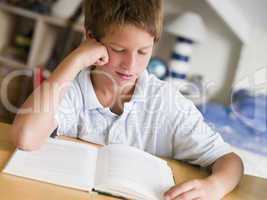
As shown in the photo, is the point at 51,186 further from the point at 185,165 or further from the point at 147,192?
the point at 185,165

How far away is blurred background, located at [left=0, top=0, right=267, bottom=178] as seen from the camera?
134 centimetres

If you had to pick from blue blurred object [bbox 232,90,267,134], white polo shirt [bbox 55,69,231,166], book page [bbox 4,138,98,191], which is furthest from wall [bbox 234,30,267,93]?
book page [bbox 4,138,98,191]

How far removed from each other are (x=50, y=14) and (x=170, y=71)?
0.52m

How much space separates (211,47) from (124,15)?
1021 mm

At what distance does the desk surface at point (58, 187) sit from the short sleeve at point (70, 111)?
3.2 inches

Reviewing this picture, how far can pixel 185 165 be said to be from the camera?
0.63 m

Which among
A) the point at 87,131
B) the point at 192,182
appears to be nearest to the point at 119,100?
the point at 87,131

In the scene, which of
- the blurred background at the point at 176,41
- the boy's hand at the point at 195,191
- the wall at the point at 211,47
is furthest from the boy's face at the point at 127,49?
the wall at the point at 211,47

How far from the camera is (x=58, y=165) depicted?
51 cm

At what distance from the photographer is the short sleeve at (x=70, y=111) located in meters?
0.65

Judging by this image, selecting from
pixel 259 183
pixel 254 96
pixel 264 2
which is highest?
pixel 264 2

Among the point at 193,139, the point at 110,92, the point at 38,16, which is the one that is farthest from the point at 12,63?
the point at 193,139

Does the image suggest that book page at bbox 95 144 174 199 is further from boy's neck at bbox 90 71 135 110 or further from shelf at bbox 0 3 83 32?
shelf at bbox 0 3 83 32

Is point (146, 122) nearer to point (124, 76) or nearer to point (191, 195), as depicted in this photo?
point (124, 76)
